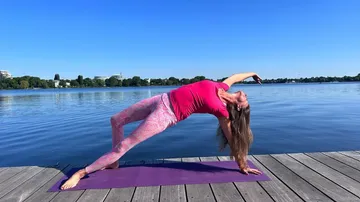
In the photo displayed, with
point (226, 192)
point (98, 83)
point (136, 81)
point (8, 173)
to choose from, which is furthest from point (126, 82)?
point (226, 192)

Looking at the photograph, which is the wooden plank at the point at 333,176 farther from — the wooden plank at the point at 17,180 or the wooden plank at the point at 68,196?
the wooden plank at the point at 17,180

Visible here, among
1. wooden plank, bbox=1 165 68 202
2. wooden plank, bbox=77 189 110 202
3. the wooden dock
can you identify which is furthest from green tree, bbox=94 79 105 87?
wooden plank, bbox=77 189 110 202

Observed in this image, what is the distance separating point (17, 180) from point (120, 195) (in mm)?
1747

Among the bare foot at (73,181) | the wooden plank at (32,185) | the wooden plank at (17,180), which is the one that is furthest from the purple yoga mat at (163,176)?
the wooden plank at (17,180)

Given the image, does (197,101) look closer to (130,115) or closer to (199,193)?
(130,115)

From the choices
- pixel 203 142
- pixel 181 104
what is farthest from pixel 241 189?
pixel 203 142

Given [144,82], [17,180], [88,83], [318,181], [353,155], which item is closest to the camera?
[318,181]

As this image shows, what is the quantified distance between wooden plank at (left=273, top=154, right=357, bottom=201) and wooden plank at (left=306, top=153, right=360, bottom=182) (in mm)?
395

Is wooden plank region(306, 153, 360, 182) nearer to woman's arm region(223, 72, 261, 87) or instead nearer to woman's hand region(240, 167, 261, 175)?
woman's hand region(240, 167, 261, 175)

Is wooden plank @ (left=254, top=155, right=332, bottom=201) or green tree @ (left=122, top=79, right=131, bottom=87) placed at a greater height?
green tree @ (left=122, top=79, right=131, bottom=87)

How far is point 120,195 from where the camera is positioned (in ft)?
10.8

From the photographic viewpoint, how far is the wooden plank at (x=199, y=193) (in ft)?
10.3

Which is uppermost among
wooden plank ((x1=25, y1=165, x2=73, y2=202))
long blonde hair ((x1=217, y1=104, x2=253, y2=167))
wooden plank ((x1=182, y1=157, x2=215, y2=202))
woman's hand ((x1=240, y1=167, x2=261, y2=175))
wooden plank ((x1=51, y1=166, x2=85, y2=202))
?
long blonde hair ((x1=217, y1=104, x2=253, y2=167))

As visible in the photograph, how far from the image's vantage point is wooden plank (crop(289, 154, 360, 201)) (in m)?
3.28
